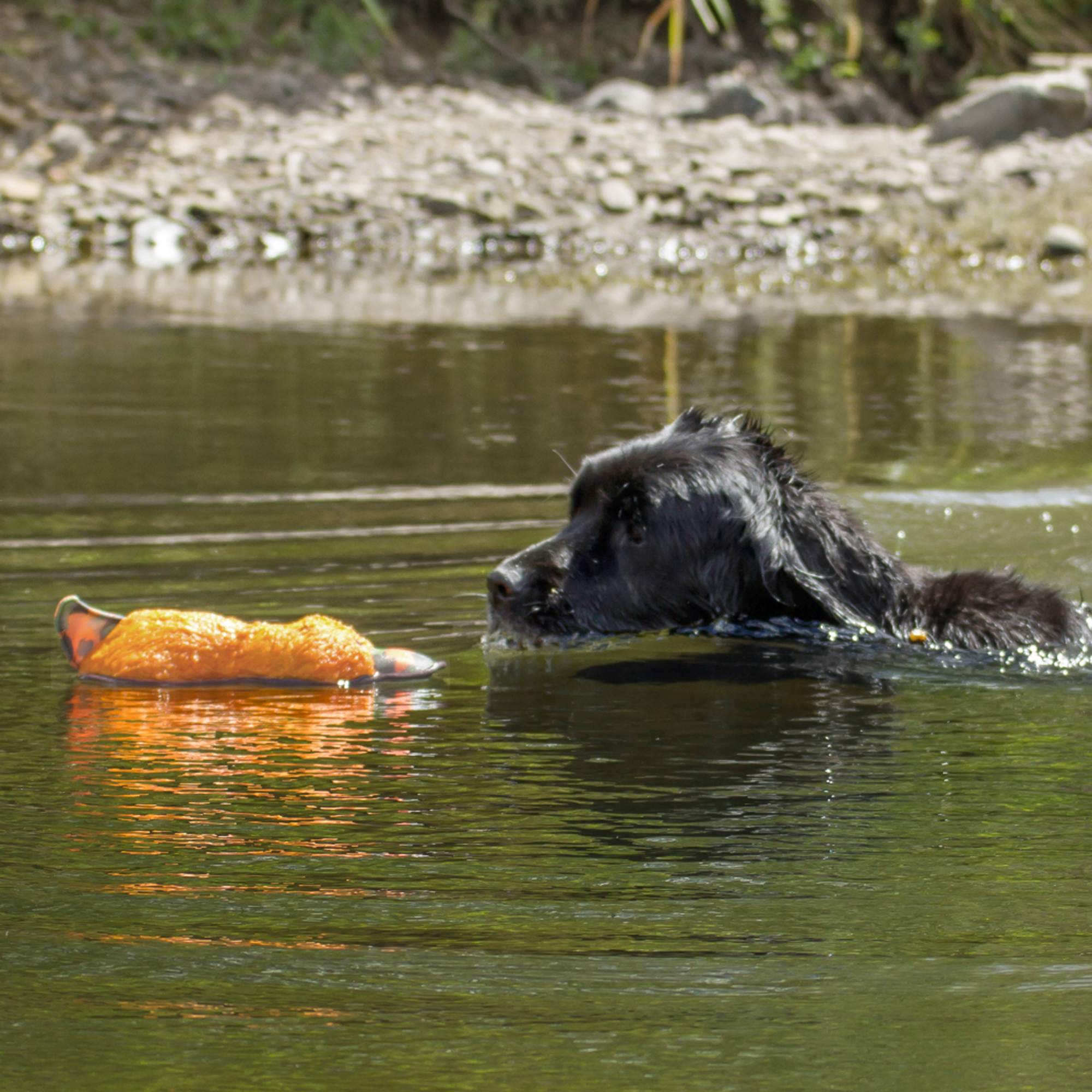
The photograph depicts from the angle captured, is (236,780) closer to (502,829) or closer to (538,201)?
(502,829)

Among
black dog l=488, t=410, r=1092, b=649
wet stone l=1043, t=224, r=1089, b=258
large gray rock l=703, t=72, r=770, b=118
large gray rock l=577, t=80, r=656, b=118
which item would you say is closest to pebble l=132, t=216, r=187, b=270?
large gray rock l=577, t=80, r=656, b=118

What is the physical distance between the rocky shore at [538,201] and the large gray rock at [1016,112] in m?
0.85

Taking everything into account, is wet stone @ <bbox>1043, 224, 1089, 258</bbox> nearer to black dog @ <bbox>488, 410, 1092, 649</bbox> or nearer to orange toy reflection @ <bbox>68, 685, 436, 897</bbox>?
black dog @ <bbox>488, 410, 1092, 649</bbox>

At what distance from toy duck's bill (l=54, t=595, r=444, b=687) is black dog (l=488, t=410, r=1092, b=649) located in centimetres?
57

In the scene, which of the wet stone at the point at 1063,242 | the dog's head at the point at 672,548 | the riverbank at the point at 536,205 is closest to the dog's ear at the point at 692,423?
the dog's head at the point at 672,548

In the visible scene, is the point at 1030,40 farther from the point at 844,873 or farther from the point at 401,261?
the point at 844,873

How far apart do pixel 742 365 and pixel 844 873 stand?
9.74 metres

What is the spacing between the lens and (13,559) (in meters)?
6.98

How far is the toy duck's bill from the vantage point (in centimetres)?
529

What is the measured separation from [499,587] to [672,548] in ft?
1.77

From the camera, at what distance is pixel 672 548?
5.64m

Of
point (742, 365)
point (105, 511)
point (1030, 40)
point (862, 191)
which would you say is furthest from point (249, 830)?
point (1030, 40)

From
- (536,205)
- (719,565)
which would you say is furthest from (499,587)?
(536,205)

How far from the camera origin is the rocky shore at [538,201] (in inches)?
826
